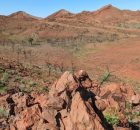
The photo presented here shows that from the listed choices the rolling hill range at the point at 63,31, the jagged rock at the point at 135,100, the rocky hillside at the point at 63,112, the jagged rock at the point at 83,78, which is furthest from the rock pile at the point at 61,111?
the rolling hill range at the point at 63,31

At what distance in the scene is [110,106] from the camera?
1345 cm

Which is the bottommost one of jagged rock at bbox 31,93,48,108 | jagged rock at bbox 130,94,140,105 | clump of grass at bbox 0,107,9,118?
jagged rock at bbox 130,94,140,105

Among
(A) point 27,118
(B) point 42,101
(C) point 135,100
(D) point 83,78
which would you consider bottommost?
(C) point 135,100

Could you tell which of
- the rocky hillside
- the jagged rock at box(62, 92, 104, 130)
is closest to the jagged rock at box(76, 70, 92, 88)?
the rocky hillside

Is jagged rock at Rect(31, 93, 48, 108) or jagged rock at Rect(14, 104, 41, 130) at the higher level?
jagged rock at Rect(31, 93, 48, 108)

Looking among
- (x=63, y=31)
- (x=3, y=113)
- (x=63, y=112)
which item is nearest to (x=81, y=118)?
(x=63, y=112)

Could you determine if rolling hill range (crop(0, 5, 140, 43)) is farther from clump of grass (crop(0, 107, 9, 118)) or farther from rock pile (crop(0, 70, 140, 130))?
clump of grass (crop(0, 107, 9, 118))

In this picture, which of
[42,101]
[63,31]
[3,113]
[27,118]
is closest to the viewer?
[27,118]

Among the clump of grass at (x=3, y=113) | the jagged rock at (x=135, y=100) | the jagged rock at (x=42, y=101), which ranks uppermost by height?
the jagged rock at (x=42, y=101)

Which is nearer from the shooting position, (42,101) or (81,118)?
(81,118)

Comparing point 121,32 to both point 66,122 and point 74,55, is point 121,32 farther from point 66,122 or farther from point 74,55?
point 66,122

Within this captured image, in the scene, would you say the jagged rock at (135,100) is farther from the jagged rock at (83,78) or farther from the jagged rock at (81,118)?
the jagged rock at (81,118)

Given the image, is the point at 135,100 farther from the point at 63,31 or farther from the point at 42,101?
the point at 63,31

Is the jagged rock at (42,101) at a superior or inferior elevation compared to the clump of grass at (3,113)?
superior
